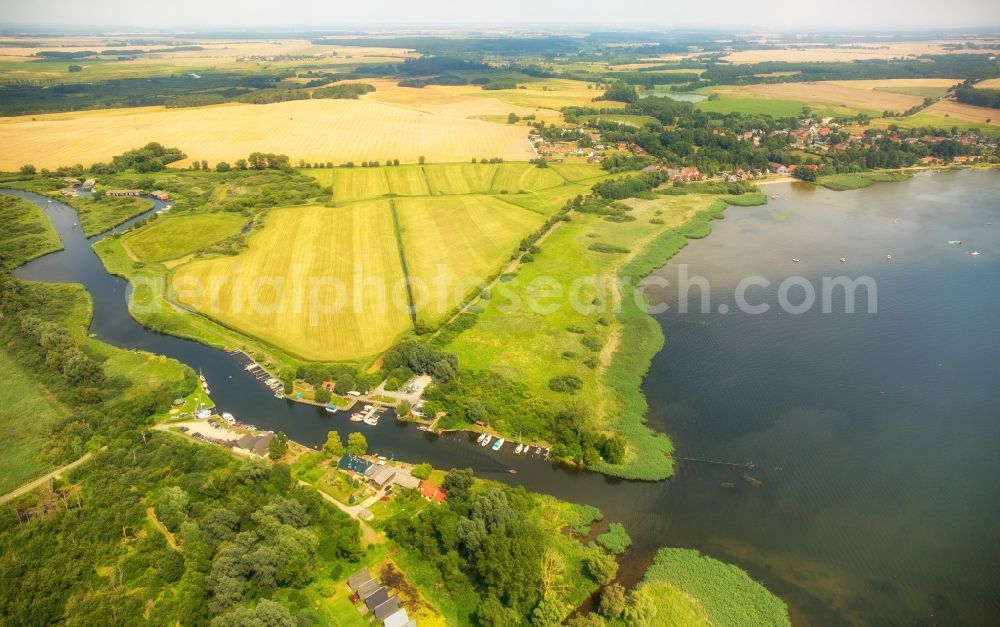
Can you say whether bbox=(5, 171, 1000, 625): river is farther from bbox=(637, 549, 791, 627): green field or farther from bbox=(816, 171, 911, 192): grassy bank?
bbox=(816, 171, 911, 192): grassy bank

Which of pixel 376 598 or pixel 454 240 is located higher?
pixel 454 240

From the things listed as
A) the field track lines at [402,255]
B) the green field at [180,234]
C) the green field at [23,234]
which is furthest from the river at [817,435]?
the field track lines at [402,255]

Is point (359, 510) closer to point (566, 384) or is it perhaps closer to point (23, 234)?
point (566, 384)

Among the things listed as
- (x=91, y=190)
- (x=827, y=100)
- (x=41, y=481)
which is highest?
(x=827, y=100)

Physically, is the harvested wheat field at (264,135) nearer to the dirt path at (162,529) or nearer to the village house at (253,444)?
the village house at (253,444)

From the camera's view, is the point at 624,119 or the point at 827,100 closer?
the point at 624,119

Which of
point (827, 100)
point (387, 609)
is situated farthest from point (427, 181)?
point (827, 100)

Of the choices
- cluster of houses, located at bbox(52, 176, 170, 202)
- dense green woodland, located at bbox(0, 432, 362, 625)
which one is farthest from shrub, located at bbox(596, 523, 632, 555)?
cluster of houses, located at bbox(52, 176, 170, 202)
